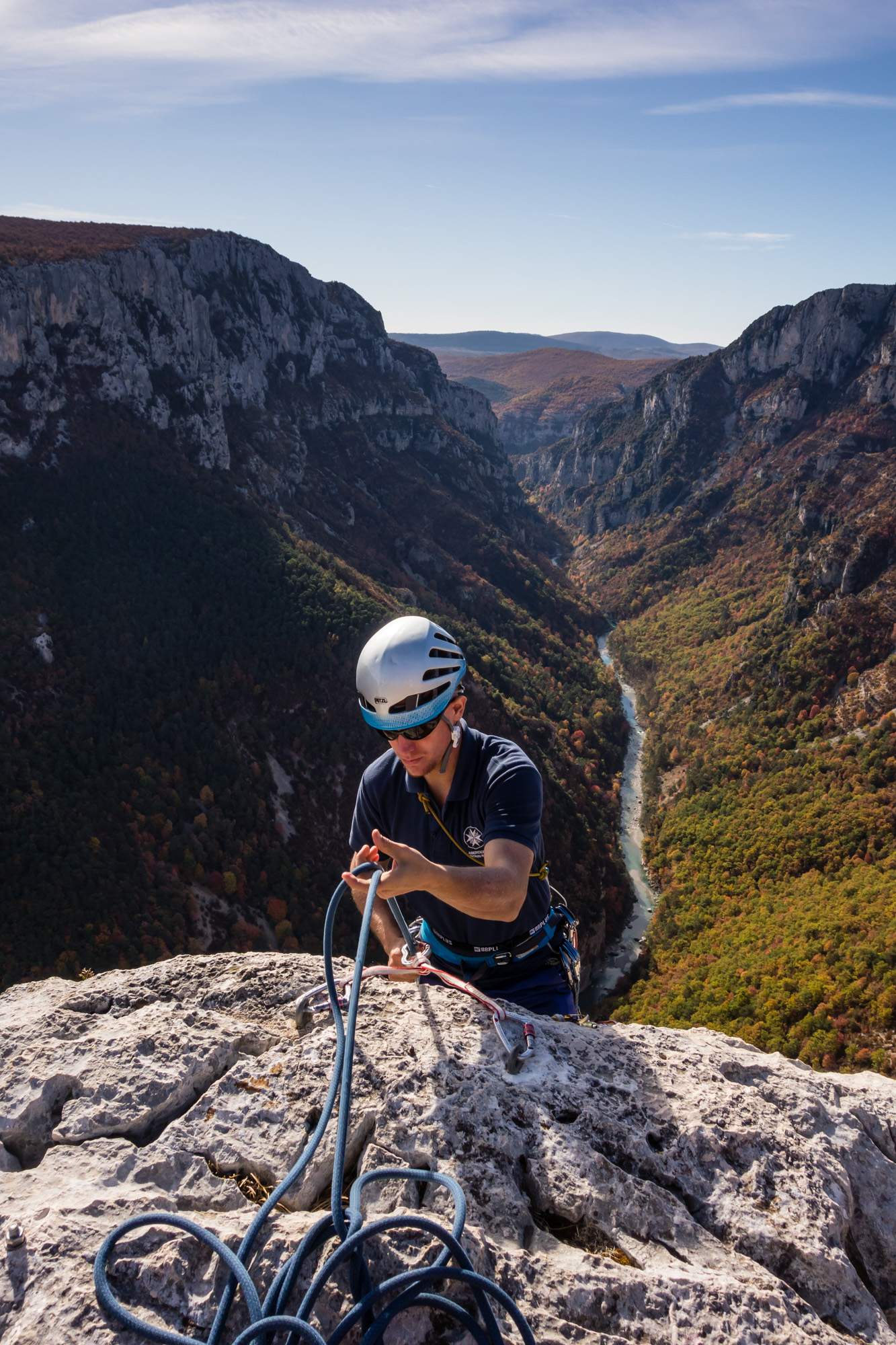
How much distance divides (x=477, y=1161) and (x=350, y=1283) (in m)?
0.78

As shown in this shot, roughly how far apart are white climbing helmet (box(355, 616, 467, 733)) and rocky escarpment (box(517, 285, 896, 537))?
406 feet

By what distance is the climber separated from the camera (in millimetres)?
4176

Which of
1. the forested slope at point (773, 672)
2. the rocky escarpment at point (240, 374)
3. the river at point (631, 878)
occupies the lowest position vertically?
the river at point (631, 878)

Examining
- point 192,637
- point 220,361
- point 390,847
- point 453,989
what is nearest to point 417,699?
point 390,847

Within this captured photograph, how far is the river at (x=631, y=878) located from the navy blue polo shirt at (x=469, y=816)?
4804cm

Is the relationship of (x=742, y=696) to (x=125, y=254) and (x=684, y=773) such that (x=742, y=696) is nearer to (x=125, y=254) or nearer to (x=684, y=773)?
(x=684, y=773)

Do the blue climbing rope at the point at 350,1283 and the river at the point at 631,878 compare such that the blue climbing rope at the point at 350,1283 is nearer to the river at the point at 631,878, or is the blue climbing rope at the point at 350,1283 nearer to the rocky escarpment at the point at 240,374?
the river at the point at 631,878

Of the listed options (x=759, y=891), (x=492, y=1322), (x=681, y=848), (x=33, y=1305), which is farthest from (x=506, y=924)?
(x=681, y=848)

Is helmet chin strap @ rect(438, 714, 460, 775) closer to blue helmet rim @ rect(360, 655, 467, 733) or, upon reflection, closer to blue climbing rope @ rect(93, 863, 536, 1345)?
blue helmet rim @ rect(360, 655, 467, 733)

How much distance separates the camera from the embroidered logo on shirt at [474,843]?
4438 mm

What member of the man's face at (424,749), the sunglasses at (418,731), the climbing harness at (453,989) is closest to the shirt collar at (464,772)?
the man's face at (424,749)

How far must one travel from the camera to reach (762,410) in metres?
145

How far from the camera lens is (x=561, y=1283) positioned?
2762 mm

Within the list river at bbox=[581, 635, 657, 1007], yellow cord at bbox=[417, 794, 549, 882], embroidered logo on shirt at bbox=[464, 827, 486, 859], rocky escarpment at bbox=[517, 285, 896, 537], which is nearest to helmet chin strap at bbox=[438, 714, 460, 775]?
yellow cord at bbox=[417, 794, 549, 882]
